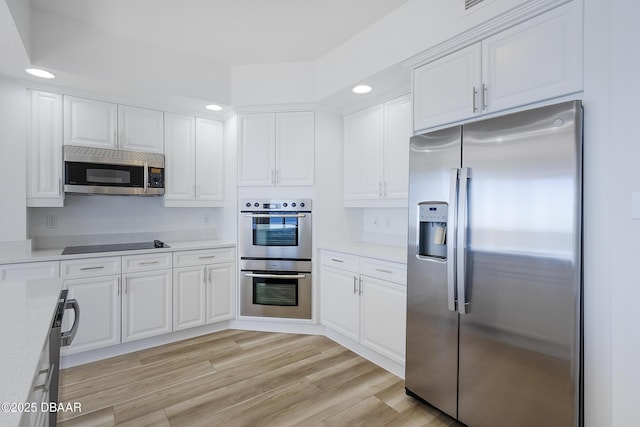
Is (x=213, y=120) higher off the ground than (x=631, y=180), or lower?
higher

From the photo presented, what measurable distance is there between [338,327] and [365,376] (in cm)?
61

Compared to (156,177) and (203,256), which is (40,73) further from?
(203,256)

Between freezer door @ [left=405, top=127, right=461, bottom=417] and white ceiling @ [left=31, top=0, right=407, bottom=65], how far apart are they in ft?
4.08

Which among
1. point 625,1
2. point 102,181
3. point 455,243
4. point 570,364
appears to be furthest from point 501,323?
point 102,181

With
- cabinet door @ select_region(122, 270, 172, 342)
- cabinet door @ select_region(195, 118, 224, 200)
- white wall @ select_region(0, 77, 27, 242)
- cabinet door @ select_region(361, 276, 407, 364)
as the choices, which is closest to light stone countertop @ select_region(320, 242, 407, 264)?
cabinet door @ select_region(361, 276, 407, 364)

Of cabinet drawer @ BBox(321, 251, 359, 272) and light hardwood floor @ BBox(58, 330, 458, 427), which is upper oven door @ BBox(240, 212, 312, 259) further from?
light hardwood floor @ BBox(58, 330, 458, 427)

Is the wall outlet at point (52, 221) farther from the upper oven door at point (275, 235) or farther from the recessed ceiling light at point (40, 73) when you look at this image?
the upper oven door at point (275, 235)

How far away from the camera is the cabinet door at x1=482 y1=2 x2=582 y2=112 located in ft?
5.25

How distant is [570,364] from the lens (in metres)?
1.50

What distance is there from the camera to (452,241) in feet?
6.24

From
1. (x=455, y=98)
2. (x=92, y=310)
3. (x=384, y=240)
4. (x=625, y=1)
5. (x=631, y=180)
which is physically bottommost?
(x=92, y=310)

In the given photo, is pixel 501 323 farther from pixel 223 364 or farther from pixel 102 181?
pixel 102 181

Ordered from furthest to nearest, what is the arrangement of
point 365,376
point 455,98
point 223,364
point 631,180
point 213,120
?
1. point 213,120
2. point 223,364
3. point 365,376
4. point 455,98
5. point 631,180

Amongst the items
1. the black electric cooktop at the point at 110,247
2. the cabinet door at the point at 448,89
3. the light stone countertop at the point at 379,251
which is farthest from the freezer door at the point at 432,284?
the black electric cooktop at the point at 110,247
